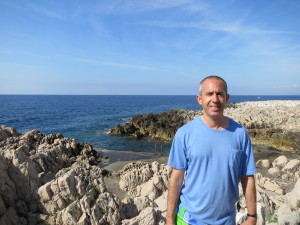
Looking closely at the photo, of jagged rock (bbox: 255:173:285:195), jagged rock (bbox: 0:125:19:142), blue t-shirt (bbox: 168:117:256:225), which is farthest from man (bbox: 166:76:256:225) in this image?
jagged rock (bbox: 0:125:19:142)

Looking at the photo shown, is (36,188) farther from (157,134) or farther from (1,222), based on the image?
(157,134)

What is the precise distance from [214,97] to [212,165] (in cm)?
97

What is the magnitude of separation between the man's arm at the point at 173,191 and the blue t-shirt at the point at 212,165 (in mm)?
120

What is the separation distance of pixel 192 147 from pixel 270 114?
1655 inches

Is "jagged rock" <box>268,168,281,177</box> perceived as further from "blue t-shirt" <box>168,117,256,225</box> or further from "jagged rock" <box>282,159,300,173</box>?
"blue t-shirt" <box>168,117,256,225</box>

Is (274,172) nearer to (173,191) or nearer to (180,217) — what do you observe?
(180,217)

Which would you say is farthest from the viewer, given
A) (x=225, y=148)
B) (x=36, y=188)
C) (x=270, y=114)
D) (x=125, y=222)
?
(x=270, y=114)

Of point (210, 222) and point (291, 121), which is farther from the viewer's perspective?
point (291, 121)

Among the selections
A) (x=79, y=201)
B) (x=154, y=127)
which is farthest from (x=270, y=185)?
(x=154, y=127)

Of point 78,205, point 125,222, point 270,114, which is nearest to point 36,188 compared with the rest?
Answer: point 78,205

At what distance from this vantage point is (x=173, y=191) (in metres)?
3.60

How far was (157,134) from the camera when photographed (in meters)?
34.3

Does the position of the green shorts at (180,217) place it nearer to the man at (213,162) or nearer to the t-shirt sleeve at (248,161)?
the man at (213,162)

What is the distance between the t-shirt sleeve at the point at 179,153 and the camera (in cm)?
343
